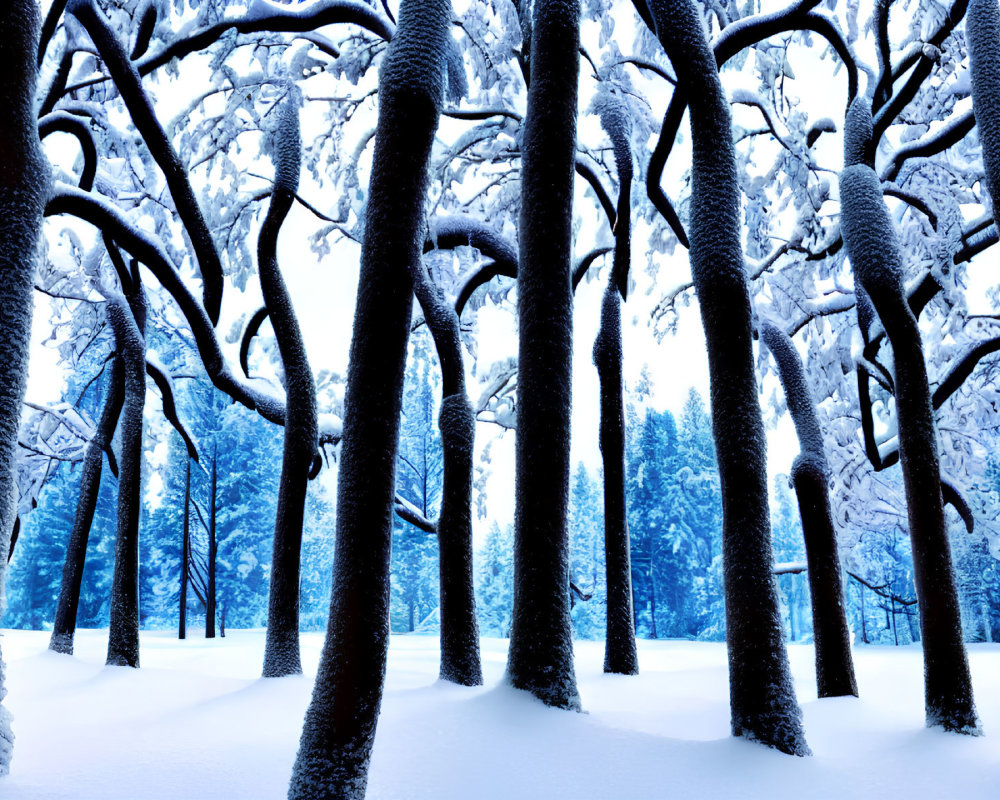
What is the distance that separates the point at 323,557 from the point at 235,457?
1102cm

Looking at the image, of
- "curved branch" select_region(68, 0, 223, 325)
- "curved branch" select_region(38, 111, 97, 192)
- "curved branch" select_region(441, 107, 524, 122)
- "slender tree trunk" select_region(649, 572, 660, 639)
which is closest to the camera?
"curved branch" select_region(68, 0, 223, 325)

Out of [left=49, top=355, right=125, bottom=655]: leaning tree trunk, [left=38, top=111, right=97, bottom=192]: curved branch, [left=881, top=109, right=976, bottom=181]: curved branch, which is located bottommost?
[left=49, top=355, right=125, bottom=655]: leaning tree trunk

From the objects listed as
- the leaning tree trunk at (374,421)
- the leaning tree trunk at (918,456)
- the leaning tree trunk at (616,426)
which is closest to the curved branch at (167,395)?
the leaning tree trunk at (616,426)

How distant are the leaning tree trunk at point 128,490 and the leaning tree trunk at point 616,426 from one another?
6193 mm

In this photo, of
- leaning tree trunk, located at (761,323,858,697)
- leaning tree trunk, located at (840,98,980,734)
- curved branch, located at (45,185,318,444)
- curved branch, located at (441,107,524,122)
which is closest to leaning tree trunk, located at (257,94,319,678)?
curved branch, located at (45,185,318,444)

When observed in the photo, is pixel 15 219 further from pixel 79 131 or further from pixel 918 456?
pixel 79 131

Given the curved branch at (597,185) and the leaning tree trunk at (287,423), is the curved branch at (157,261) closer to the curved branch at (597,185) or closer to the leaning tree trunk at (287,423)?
the leaning tree trunk at (287,423)

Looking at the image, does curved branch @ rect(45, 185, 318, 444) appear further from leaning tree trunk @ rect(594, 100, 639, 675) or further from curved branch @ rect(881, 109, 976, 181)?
curved branch @ rect(881, 109, 976, 181)

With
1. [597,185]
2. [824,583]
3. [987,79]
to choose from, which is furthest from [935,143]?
[824,583]

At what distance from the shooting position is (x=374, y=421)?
3.89 metres

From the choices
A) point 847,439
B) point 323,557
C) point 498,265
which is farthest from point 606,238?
point 323,557

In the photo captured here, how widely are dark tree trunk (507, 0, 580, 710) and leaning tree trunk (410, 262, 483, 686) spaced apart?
1629 millimetres

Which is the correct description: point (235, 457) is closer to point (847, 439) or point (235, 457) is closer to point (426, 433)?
point (426, 433)

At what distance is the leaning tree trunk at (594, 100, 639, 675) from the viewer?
973cm
